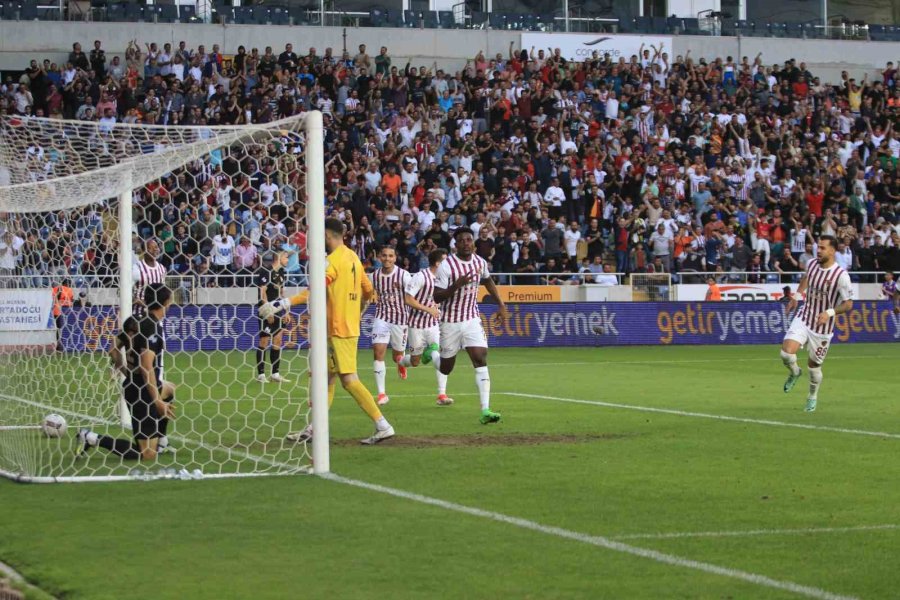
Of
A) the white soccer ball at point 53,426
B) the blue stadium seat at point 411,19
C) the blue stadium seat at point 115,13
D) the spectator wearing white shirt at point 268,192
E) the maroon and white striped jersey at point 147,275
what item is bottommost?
the white soccer ball at point 53,426

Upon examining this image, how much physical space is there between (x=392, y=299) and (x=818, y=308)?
6380 millimetres

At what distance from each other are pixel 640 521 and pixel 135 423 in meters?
5.12

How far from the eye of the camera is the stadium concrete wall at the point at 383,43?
39000 mm

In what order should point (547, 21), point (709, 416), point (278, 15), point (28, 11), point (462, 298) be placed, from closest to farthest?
point (709, 416) → point (462, 298) → point (28, 11) → point (278, 15) → point (547, 21)

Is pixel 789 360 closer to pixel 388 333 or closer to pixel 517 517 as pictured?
pixel 388 333

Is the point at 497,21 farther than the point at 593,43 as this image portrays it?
No

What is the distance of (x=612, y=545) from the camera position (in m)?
7.88

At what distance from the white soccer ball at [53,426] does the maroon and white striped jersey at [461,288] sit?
17.0 feet

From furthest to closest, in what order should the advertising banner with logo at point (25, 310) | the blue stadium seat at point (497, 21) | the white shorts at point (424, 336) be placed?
the blue stadium seat at point (497, 21) → the white shorts at point (424, 336) → the advertising banner with logo at point (25, 310)

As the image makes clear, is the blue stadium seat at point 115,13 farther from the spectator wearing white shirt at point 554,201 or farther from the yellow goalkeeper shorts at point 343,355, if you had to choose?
the yellow goalkeeper shorts at point 343,355

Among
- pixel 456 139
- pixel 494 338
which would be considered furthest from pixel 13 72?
pixel 494 338

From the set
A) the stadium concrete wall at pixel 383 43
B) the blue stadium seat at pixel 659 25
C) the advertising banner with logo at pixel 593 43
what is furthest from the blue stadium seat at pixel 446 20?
the blue stadium seat at pixel 659 25

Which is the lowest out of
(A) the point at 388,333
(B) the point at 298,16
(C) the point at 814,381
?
(C) the point at 814,381

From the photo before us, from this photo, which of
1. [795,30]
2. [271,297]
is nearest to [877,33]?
[795,30]
